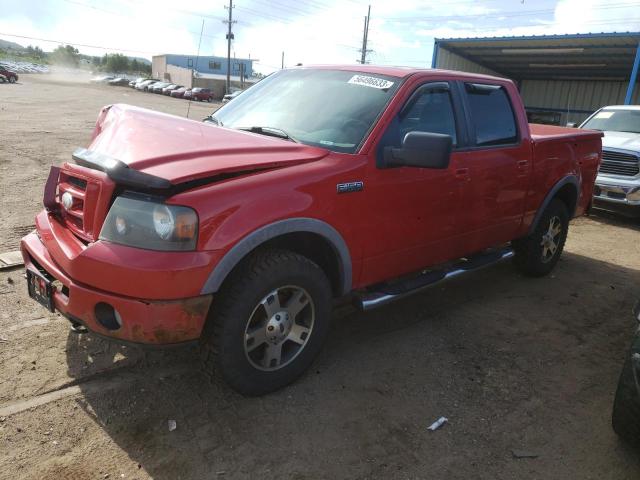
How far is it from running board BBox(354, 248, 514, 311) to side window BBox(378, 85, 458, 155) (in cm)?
95

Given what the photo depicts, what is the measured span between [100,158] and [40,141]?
36.5 feet

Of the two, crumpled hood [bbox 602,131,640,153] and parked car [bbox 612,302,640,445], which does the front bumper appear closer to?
crumpled hood [bbox 602,131,640,153]

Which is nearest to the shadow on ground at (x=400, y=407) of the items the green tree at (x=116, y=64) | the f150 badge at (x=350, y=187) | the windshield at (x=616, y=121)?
the f150 badge at (x=350, y=187)

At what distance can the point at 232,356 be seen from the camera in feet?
8.96

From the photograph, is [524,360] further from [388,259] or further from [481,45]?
[481,45]

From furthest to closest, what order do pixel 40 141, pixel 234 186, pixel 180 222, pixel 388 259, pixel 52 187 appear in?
pixel 40 141
pixel 388 259
pixel 52 187
pixel 234 186
pixel 180 222

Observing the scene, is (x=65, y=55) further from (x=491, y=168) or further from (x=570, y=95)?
(x=491, y=168)

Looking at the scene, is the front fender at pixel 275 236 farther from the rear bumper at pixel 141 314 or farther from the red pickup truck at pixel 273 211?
the rear bumper at pixel 141 314

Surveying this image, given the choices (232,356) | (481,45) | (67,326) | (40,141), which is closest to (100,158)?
(232,356)

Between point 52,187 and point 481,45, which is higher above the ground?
point 481,45

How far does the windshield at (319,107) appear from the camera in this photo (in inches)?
129

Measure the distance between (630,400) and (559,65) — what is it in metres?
22.6

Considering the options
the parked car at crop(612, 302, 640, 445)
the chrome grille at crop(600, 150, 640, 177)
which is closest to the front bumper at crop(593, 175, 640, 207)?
the chrome grille at crop(600, 150, 640, 177)

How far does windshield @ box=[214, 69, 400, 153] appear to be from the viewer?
10.7ft
